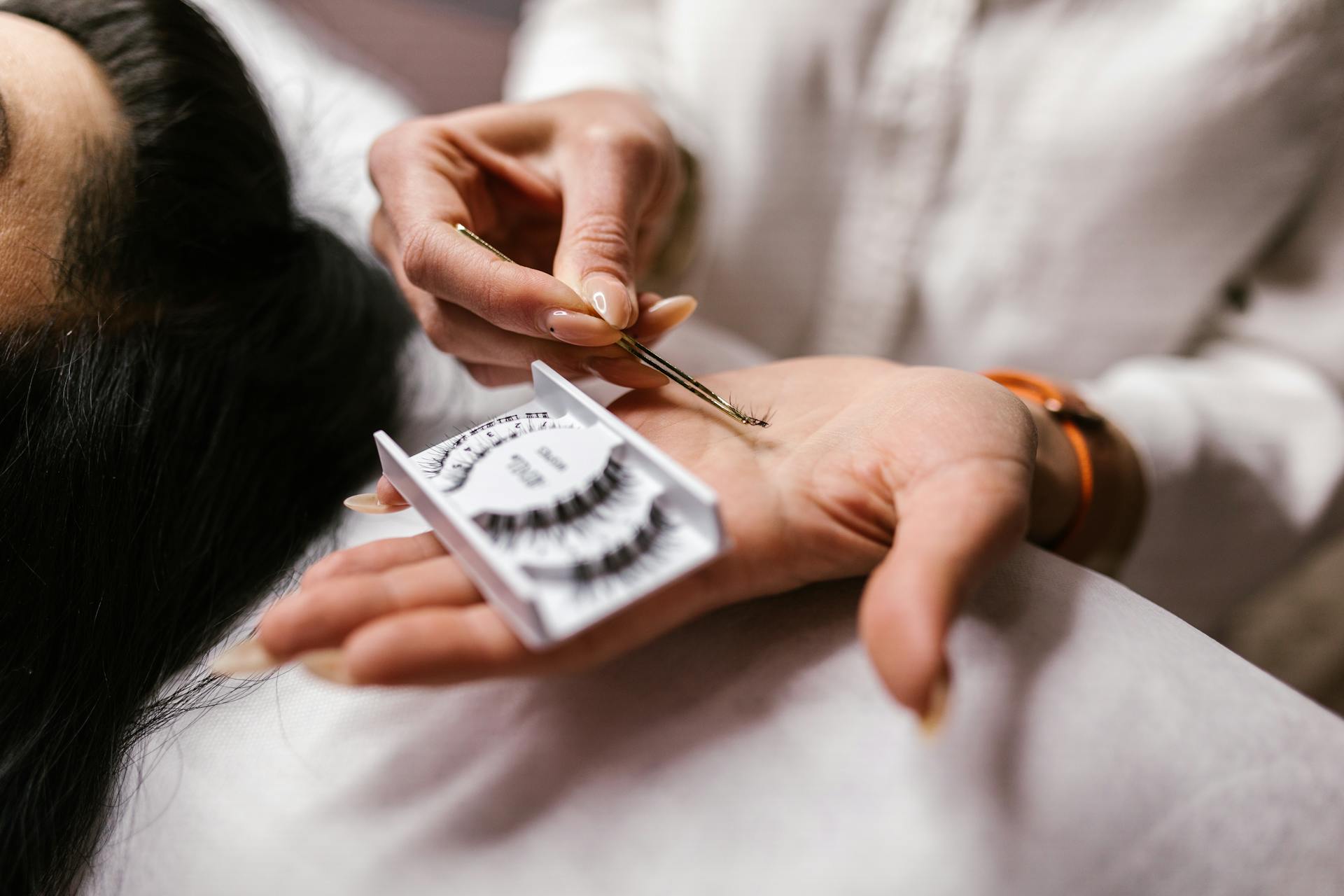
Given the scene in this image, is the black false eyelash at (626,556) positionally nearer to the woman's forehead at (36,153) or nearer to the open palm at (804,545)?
the open palm at (804,545)

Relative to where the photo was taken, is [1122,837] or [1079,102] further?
[1079,102]

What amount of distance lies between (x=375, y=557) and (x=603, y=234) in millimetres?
352

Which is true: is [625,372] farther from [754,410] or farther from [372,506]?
[372,506]

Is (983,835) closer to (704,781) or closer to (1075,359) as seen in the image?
(704,781)

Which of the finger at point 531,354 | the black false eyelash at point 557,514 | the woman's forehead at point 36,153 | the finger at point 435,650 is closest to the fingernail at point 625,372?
the finger at point 531,354

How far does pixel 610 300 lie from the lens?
64 cm

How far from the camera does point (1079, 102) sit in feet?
3.05

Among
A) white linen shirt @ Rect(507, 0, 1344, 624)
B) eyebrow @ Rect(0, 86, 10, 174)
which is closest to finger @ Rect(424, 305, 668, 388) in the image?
eyebrow @ Rect(0, 86, 10, 174)

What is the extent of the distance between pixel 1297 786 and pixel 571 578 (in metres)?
0.48

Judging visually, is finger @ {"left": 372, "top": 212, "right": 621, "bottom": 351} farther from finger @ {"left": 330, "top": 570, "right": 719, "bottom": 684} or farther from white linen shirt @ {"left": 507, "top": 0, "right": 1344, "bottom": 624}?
white linen shirt @ {"left": 507, "top": 0, "right": 1344, "bottom": 624}

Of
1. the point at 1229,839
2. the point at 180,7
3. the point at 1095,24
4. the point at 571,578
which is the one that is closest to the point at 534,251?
the point at 180,7

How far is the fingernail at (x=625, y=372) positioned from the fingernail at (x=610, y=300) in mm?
37

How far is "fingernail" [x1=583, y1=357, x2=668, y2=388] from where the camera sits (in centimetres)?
67

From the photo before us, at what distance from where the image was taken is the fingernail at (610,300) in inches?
25.0
